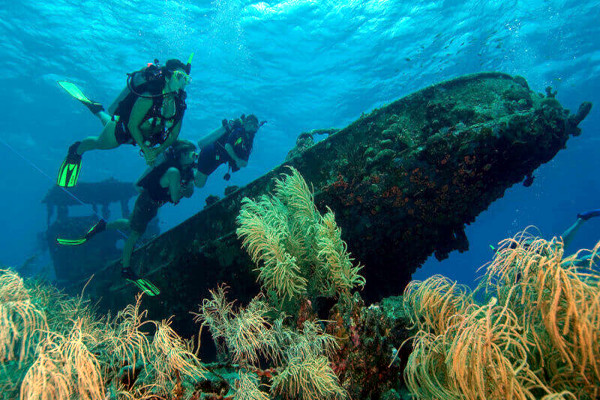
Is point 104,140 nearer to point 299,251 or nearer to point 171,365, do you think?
point 299,251

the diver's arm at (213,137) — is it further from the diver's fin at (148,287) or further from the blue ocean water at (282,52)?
the blue ocean water at (282,52)

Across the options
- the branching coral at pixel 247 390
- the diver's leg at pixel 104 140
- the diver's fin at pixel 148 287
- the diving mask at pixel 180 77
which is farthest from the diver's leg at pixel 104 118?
the branching coral at pixel 247 390

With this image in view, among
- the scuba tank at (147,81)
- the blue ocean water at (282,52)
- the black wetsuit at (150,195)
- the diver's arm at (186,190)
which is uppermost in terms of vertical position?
the blue ocean water at (282,52)

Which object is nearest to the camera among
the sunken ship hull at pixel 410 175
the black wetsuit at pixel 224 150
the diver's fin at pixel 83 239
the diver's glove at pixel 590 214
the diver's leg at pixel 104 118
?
the sunken ship hull at pixel 410 175

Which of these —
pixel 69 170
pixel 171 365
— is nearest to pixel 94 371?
pixel 171 365

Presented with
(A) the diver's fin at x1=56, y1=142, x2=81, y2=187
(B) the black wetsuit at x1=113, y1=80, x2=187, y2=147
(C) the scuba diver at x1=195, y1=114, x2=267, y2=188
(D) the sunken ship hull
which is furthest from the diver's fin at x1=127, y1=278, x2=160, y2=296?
(C) the scuba diver at x1=195, y1=114, x2=267, y2=188

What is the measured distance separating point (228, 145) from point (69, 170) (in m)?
3.83

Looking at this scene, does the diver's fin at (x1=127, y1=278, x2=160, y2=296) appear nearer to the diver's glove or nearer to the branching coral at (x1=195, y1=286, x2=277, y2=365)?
the branching coral at (x1=195, y1=286, x2=277, y2=365)

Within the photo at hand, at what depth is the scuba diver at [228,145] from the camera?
7.95 meters

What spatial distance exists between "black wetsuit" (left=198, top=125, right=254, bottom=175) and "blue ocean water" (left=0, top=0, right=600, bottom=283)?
46.2 ft

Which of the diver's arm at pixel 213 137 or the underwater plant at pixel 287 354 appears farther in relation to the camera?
the diver's arm at pixel 213 137

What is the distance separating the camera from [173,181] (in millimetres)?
6766

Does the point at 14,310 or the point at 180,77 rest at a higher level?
the point at 180,77

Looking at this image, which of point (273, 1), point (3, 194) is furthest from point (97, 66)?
point (3, 194)
